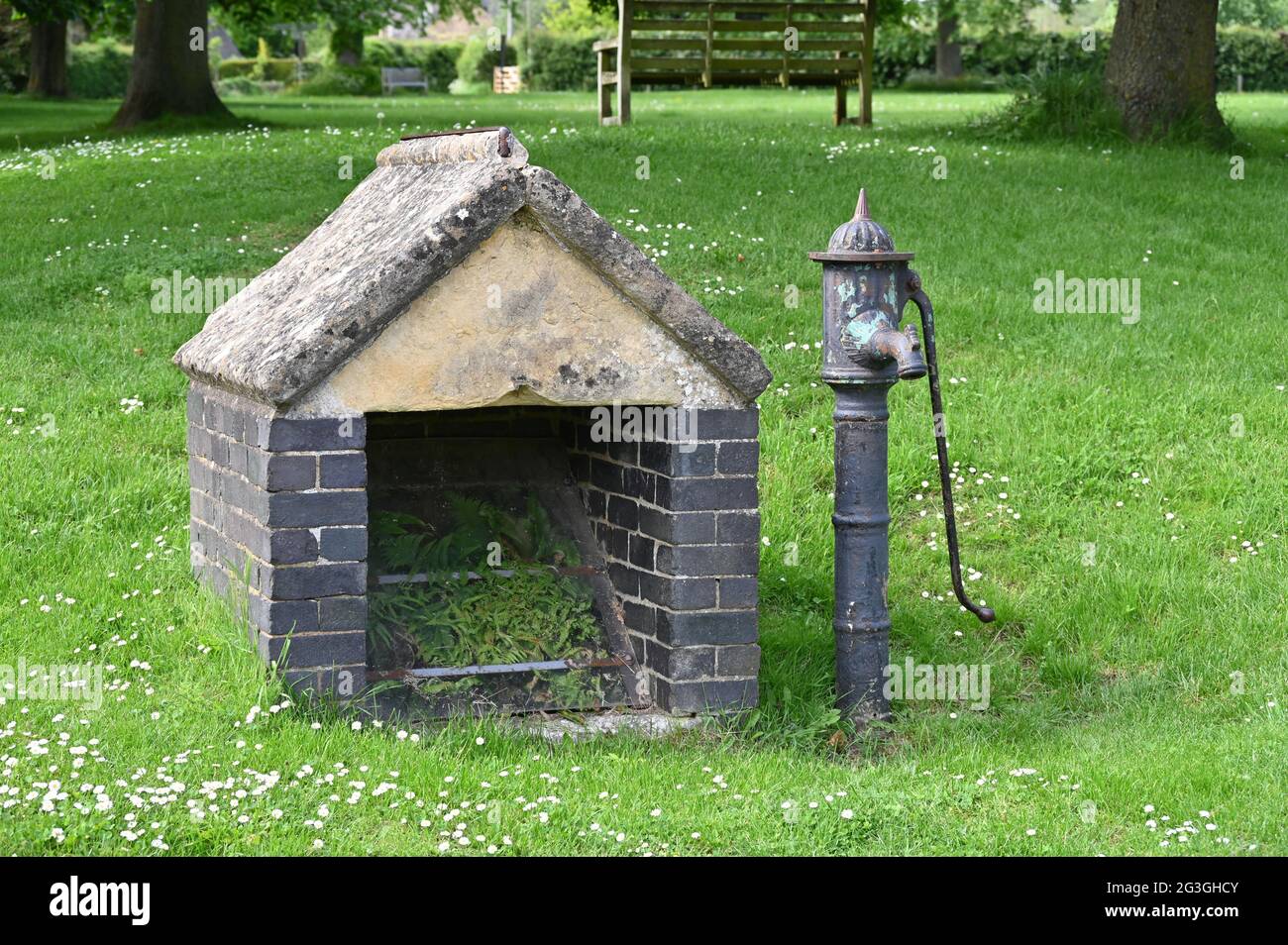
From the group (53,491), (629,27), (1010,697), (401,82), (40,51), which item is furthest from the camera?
(401,82)

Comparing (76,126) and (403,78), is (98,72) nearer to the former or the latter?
(403,78)

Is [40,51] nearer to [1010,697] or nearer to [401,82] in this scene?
[401,82]

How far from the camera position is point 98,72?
131 feet

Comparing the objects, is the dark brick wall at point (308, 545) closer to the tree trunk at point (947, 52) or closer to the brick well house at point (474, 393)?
the brick well house at point (474, 393)

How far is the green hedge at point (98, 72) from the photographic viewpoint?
3925 cm

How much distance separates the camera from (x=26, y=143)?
62.2 ft

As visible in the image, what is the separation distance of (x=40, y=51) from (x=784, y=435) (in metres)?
31.4

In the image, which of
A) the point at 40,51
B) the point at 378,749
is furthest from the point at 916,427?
the point at 40,51

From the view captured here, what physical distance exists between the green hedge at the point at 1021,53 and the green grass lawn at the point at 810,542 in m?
30.1

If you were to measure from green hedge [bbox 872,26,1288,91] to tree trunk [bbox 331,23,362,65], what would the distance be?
14.7 metres

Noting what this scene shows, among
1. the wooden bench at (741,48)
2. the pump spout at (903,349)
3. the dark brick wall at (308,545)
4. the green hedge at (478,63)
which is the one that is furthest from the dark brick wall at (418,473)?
Answer: the green hedge at (478,63)
